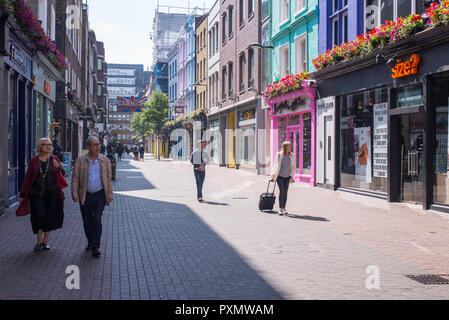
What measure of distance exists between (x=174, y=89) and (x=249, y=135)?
34486 mm

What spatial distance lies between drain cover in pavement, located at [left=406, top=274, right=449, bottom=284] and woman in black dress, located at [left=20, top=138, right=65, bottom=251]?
4.82 meters

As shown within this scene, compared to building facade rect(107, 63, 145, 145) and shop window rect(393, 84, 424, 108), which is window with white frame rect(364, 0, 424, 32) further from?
building facade rect(107, 63, 145, 145)

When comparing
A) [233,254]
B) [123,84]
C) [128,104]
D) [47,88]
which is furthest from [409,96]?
[123,84]

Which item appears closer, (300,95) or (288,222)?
(288,222)

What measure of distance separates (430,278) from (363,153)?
32.7 ft

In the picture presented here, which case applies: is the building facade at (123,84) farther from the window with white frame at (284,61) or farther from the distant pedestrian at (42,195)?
the distant pedestrian at (42,195)

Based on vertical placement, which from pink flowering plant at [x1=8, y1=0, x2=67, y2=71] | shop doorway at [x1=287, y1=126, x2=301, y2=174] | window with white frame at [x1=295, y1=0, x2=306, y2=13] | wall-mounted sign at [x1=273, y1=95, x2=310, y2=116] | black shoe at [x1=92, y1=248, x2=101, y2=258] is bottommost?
black shoe at [x1=92, y1=248, x2=101, y2=258]

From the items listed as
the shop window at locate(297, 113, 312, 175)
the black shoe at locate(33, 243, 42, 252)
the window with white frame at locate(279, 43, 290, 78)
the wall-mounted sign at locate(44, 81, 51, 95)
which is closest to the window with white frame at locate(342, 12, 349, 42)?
the shop window at locate(297, 113, 312, 175)

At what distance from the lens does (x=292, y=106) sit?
2148cm

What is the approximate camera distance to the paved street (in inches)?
212
